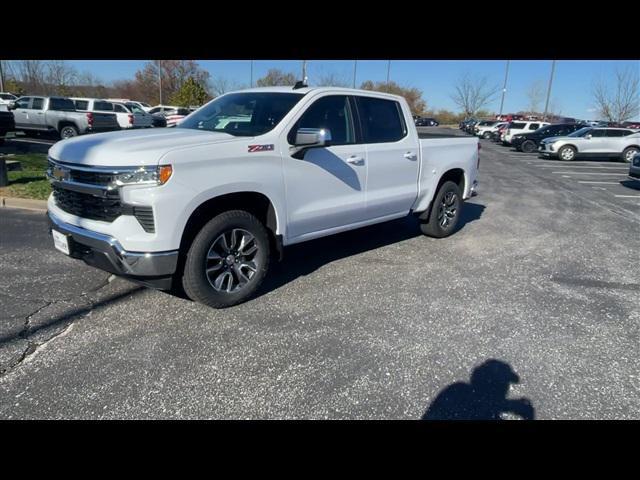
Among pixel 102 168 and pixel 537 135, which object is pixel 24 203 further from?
pixel 537 135

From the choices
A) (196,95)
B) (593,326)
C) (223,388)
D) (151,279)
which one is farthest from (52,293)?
(196,95)

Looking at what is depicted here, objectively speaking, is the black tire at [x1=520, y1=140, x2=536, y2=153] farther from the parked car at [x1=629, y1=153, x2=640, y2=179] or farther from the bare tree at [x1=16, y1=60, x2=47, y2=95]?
the bare tree at [x1=16, y1=60, x2=47, y2=95]

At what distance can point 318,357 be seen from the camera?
10.2 feet

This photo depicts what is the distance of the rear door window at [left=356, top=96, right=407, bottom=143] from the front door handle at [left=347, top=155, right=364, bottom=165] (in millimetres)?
269

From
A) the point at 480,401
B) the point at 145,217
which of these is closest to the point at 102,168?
the point at 145,217

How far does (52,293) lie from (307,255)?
2718 mm

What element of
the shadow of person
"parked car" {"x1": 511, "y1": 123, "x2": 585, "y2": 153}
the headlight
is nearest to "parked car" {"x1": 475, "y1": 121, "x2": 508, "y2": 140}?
"parked car" {"x1": 511, "y1": 123, "x2": 585, "y2": 153}

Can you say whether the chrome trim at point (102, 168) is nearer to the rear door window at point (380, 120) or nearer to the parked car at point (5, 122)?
the rear door window at point (380, 120)

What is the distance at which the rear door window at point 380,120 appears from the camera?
4.82 meters

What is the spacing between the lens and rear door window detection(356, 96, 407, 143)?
482 cm

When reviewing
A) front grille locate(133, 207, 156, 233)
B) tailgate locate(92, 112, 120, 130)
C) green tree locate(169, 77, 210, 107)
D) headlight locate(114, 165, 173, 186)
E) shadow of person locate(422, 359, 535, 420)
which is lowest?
shadow of person locate(422, 359, 535, 420)

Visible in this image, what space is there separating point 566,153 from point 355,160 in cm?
1922

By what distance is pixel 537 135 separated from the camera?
2470 cm
